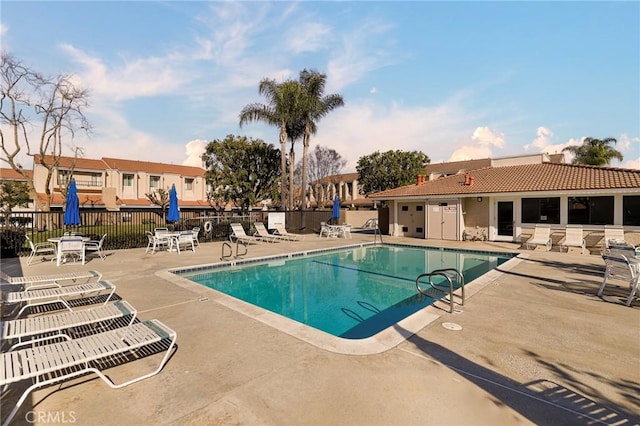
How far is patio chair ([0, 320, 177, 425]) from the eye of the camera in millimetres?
2641

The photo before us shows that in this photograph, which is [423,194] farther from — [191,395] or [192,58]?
[191,395]

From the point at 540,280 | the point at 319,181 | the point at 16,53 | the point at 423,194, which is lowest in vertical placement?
the point at 540,280

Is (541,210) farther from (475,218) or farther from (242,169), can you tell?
(242,169)

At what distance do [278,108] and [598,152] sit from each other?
27.9 meters

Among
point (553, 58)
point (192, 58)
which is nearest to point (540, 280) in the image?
point (553, 58)

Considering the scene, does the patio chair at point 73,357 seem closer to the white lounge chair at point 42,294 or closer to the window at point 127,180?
the white lounge chair at point 42,294

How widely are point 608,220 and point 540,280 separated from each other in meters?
9.26

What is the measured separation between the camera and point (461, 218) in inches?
698

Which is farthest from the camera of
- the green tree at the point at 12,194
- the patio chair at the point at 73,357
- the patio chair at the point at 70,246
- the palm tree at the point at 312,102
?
the green tree at the point at 12,194

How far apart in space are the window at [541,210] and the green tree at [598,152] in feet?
58.9

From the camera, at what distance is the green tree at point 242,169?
83.6ft

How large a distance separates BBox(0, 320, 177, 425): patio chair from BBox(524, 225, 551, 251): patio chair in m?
15.5

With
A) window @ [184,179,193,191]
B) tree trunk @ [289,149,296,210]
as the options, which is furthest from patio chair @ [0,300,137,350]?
window @ [184,179,193,191]

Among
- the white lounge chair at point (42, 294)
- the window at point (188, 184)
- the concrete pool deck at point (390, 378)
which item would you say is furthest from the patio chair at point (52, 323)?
the window at point (188, 184)
